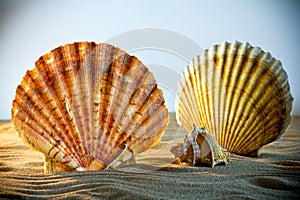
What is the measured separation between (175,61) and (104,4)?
90 centimetres

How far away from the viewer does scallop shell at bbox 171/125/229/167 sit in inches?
48.2

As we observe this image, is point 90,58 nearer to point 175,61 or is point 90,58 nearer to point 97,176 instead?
point 97,176

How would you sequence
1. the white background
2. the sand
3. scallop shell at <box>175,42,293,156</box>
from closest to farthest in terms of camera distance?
the sand → scallop shell at <box>175,42,293,156</box> → the white background

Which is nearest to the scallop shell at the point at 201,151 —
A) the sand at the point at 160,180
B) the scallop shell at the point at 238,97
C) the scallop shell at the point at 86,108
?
the sand at the point at 160,180

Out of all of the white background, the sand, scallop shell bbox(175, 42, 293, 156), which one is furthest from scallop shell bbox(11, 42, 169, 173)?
the white background

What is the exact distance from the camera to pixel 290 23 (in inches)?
110

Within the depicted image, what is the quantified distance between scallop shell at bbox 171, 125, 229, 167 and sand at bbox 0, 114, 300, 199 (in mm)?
45

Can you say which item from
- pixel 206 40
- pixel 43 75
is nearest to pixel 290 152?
pixel 43 75

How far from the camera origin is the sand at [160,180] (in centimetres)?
83

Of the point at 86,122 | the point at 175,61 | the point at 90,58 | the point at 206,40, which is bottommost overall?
the point at 86,122

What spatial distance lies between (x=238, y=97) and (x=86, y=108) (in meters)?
0.87

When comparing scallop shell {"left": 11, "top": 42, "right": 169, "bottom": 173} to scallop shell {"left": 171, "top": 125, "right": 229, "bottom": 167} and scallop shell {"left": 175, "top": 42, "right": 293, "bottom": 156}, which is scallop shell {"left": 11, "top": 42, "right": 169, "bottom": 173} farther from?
scallop shell {"left": 175, "top": 42, "right": 293, "bottom": 156}

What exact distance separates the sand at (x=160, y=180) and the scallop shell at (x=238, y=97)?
17 cm

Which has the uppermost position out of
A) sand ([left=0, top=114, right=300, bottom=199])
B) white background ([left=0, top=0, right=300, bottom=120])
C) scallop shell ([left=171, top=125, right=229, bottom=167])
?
white background ([left=0, top=0, right=300, bottom=120])
